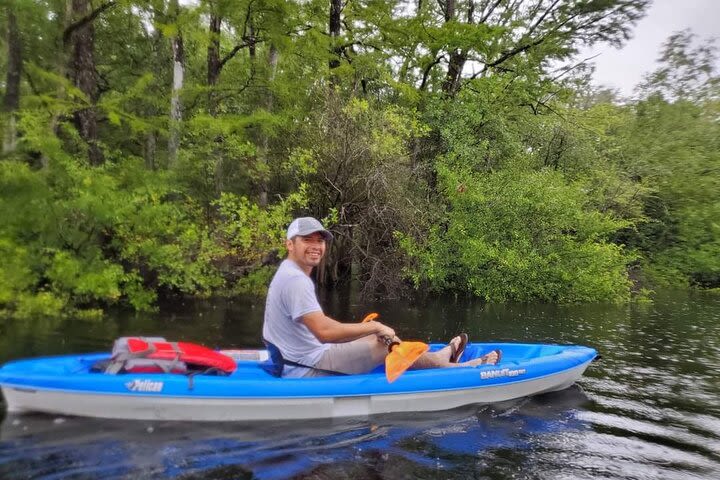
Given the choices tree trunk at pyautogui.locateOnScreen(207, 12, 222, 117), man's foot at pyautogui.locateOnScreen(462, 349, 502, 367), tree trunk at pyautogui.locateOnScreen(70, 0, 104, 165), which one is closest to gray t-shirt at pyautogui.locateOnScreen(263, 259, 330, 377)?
man's foot at pyautogui.locateOnScreen(462, 349, 502, 367)

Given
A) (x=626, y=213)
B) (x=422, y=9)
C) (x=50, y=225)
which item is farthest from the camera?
(x=626, y=213)

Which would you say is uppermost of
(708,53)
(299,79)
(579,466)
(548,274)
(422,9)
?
(708,53)

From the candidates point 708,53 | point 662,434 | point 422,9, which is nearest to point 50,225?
point 662,434

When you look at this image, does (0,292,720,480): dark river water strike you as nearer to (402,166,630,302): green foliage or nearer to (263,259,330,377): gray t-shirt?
(263,259,330,377): gray t-shirt

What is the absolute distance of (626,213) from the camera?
18453mm

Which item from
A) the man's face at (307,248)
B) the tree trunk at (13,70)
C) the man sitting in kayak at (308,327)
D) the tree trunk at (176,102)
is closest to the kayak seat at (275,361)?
the man sitting in kayak at (308,327)

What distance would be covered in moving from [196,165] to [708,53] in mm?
24001

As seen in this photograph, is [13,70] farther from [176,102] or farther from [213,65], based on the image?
[213,65]

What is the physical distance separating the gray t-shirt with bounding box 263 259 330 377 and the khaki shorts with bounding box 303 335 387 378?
0.26ft

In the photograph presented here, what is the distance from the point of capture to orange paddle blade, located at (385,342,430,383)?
441cm

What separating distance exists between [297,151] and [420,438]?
7.39m

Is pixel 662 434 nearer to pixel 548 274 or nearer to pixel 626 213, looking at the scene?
pixel 548 274

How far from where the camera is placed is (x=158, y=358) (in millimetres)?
4211

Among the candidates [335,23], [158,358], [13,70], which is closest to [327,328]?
[158,358]
